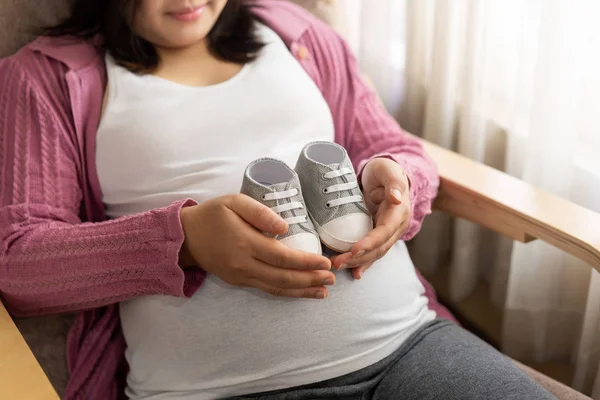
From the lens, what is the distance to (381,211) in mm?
1025

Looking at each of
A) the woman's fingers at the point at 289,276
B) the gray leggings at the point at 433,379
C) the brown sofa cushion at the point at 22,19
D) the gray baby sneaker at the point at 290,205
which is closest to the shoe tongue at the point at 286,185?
the gray baby sneaker at the point at 290,205

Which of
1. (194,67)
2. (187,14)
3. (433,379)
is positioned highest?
(187,14)

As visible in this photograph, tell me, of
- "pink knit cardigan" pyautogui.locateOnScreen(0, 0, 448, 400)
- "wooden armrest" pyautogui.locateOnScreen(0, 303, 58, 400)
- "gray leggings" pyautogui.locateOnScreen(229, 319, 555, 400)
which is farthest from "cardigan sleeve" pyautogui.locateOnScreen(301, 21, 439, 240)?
"wooden armrest" pyautogui.locateOnScreen(0, 303, 58, 400)

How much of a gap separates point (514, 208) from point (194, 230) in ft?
1.73

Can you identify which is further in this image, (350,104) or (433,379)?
(350,104)

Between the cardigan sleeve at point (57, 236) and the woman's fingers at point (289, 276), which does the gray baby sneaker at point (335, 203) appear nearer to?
the woman's fingers at point (289, 276)

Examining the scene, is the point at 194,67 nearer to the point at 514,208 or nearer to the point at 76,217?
the point at 76,217

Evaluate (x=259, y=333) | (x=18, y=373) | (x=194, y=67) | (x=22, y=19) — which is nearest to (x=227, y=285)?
(x=259, y=333)

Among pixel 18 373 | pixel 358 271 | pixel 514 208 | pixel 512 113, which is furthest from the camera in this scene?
pixel 512 113

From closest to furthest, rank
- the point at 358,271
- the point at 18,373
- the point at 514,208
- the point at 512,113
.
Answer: the point at 18,373 → the point at 358,271 → the point at 514,208 → the point at 512,113

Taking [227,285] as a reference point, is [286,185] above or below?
above

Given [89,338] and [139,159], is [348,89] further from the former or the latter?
[89,338]

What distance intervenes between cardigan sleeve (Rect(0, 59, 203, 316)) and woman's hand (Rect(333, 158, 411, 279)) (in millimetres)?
241

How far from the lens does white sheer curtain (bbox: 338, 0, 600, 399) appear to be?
44.5 inches
